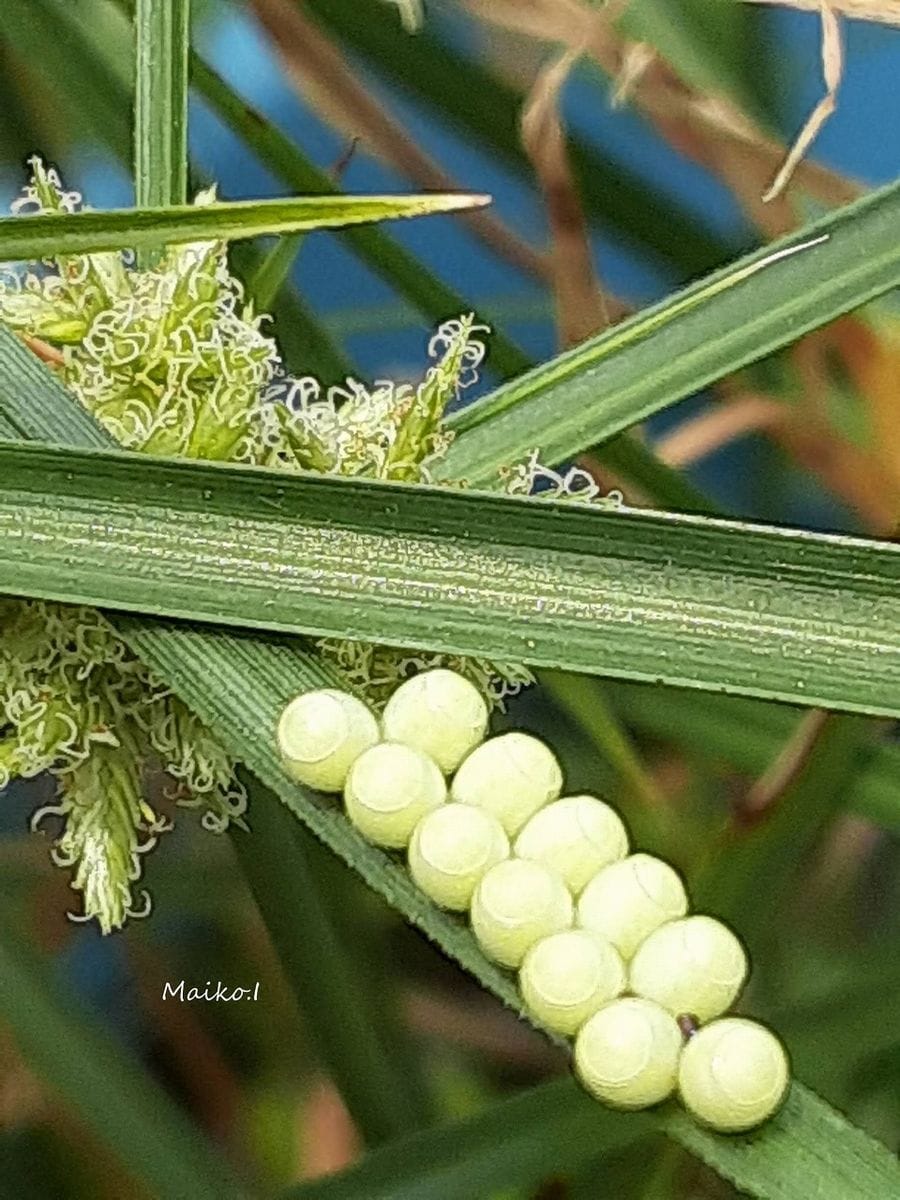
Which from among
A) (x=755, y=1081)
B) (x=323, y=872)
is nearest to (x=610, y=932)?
(x=755, y=1081)

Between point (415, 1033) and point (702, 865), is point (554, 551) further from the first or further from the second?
point (415, 1033)

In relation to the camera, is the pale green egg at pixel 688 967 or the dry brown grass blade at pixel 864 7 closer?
Answer: the pale green egg at pixel 688 967

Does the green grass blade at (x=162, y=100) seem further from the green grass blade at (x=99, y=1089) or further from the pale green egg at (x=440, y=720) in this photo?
the green grass blade at (x=99, y=1089)

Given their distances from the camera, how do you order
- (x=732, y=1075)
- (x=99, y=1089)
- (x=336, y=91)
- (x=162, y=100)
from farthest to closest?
(x=336, y=91) → (x=99, y=1089) → (x=162, y=100) → (x=732, y=1075)

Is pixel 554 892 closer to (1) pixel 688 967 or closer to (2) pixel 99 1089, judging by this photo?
(1) pixel 688 967

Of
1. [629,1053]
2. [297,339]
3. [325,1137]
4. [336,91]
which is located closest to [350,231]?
[297,339]

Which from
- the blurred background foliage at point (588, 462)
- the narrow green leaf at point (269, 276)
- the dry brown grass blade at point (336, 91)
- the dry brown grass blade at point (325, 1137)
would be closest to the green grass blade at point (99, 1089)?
the blurred background foliage at point (588, 462)
